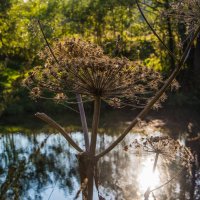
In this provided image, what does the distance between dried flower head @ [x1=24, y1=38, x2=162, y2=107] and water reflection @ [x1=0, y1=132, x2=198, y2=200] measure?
11.2 ft

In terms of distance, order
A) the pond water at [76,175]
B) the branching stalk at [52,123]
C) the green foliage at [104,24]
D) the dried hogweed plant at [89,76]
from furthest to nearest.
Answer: the green foliage at [104,24] → the pond water at [76,175] → the dried hogweed plant at [89,76] → the branching stalk at [52,123]

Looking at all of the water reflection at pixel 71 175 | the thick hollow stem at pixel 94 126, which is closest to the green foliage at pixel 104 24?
the water reflection at pixel 71 175

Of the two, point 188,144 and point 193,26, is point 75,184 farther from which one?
point 193,26

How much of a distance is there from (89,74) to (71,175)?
6.34 metres

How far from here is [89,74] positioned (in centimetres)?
301

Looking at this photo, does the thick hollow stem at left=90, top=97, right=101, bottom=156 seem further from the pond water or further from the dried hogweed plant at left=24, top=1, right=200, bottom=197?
the pond water

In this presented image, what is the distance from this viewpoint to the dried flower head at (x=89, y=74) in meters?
2.96

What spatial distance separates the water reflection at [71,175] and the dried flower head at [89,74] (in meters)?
3.40

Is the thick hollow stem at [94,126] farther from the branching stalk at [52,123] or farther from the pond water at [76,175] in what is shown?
the pond water at [76,175]

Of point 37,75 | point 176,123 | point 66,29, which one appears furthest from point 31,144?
point 66,29

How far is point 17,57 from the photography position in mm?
22359

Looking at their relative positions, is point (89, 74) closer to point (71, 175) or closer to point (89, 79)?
point (89, 79)

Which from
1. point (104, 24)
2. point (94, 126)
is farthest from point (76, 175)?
point (104, 24)

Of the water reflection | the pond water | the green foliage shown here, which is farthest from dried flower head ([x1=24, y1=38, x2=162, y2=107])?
the green foliage
